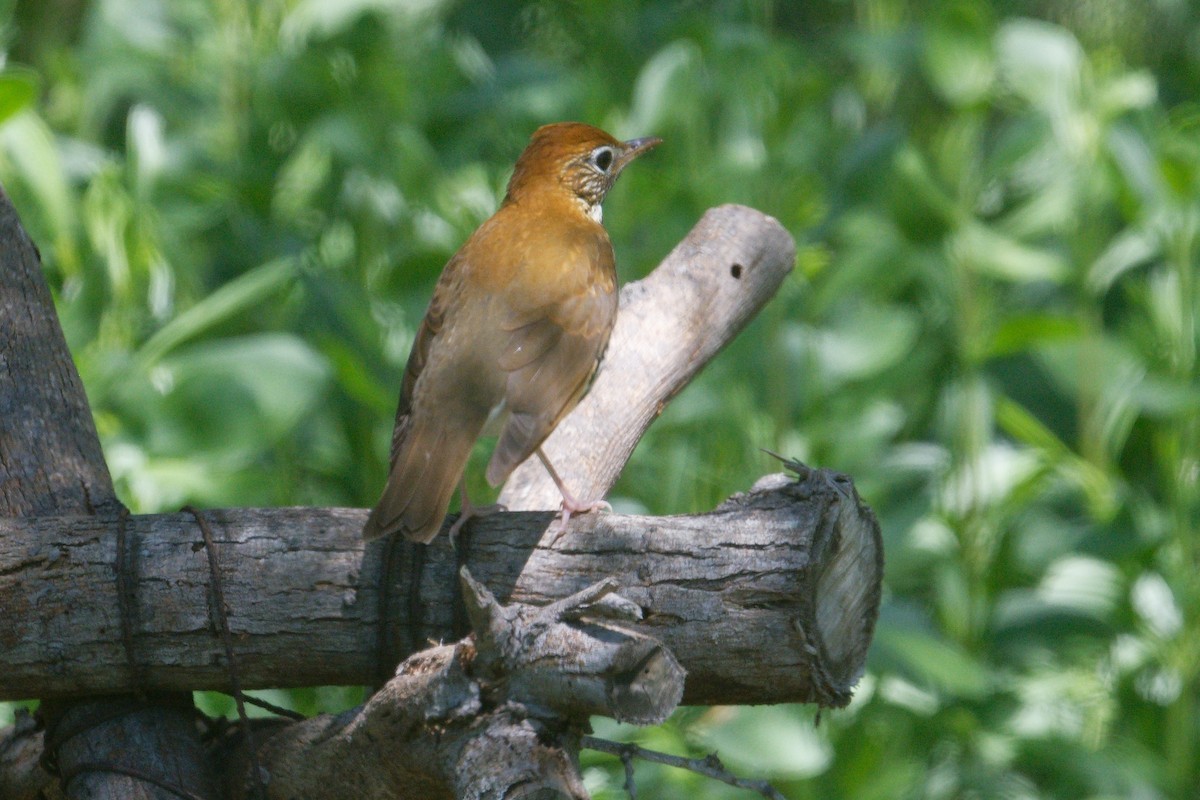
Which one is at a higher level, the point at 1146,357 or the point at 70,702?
the point at 70,702

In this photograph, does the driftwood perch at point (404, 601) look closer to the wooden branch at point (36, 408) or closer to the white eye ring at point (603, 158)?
the wooden branch at point (36, 408)

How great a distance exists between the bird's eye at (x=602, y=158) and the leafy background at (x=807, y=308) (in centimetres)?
62

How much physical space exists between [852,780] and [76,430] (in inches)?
87.2

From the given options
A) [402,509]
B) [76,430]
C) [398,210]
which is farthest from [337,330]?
[402,509]

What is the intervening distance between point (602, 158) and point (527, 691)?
1.78 m

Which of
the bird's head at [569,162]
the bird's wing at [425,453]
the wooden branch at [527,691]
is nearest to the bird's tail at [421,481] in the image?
the bird's wing at [425,453]

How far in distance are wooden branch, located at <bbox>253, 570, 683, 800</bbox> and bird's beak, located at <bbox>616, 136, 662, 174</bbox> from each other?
1653mm

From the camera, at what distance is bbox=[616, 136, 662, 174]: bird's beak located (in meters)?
3.49

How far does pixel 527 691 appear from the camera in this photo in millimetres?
1924

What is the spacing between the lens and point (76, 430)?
264 cm

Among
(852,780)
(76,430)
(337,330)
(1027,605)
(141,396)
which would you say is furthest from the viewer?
(1027,605)

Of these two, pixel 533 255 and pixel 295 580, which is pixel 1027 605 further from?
pixel 295 580

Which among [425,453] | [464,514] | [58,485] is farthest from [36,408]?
A: [464,514]

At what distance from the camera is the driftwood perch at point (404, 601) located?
2160 mm
